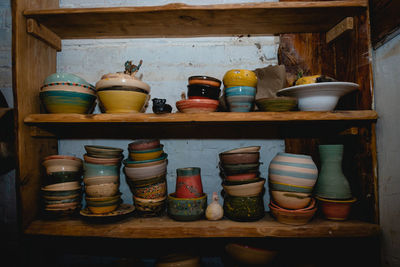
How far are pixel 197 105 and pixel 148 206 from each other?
23.3 inches

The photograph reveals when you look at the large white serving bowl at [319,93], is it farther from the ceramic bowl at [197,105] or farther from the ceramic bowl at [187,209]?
the ceramic bowl at [187,209]

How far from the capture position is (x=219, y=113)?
1.01 metres

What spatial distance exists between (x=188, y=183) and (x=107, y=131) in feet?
2.20

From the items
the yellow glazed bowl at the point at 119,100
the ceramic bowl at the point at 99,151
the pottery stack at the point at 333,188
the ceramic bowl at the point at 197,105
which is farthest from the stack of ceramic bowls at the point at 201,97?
the pottery stack at the point at 333,188

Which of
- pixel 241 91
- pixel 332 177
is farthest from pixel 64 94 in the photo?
pixel 332 177

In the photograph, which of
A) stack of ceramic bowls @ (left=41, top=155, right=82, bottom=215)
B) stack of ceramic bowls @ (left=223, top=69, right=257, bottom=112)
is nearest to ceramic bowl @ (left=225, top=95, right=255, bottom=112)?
stack of ceramic bowls @ (left=223, top=69, right=257, bottom=112)

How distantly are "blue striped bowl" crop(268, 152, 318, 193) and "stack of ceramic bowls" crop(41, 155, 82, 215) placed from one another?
3.46 ft

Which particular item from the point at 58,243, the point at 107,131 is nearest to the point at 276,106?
the point at 107,131

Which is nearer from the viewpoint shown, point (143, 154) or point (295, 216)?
point (295, 216)

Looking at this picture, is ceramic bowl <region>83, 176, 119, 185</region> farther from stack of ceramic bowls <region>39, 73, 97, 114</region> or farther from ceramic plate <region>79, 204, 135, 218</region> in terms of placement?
stack of ceramic bowls <region>39, 73, 97, 114</region>

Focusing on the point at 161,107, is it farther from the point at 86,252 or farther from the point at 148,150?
the point at 86,252

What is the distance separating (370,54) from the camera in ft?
3.43

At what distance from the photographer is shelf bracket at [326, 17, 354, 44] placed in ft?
3.72

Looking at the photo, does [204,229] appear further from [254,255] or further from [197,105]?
[197,105]
